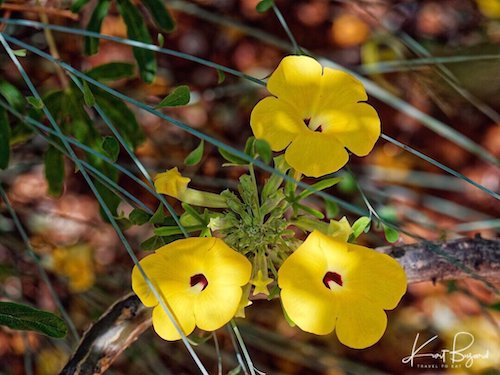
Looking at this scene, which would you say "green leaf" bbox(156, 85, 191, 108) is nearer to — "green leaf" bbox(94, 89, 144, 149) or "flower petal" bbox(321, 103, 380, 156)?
"flower petal" bbox(321, 103, 380, 156)

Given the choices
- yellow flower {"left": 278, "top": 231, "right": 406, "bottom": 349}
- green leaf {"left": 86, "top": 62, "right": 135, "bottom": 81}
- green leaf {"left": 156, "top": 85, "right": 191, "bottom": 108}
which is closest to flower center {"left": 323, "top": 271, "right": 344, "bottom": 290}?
yellow flower {"left": 278, "top": 231, "right": 406, "bottom": 349}

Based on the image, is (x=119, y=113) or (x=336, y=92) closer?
(x=336, y=92)

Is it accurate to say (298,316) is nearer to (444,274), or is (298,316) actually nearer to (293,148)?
(293,148)

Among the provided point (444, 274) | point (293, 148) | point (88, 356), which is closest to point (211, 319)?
point (293, 148)

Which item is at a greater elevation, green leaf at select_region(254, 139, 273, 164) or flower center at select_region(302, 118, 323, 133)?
green leaf at select_region(254, 139, 273, 164)

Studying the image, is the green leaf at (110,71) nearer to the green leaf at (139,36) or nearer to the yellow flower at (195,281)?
the green leaf at (139,36)

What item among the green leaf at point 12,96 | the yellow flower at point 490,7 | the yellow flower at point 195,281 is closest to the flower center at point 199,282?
the yellow flower at point 195,281

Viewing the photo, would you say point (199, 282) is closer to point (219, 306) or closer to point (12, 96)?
point (219, 306)

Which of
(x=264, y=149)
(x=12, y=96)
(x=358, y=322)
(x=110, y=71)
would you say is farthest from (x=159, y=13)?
(x=358, y=322)

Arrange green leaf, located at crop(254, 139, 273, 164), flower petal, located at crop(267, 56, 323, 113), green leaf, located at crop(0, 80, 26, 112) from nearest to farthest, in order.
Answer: green leaf, located at crop(254, 139, 273, 164)
flower petal, located at crop(267, 56, 323, 113)
green leaf, located at crop(0, 80, 26, 112)
